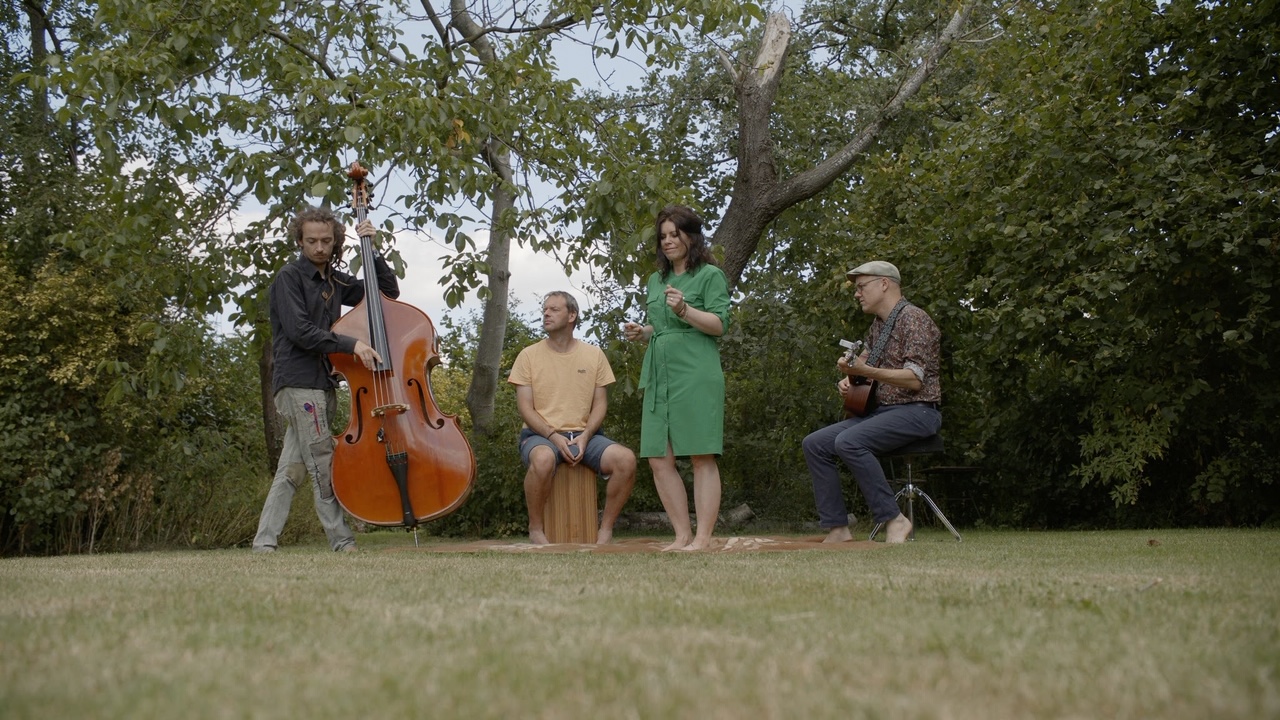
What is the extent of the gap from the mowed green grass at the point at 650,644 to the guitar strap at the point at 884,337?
2.56m

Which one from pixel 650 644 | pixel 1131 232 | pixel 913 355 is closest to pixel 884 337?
pixel 913 355

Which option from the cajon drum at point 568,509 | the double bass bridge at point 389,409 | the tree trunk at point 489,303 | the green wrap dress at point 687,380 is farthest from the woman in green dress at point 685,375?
the tree trunk at point 489,303

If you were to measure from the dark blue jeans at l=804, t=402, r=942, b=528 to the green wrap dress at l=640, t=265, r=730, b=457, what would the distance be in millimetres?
789

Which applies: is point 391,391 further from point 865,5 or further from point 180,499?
point 865,5

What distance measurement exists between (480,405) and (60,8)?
7.66 metres

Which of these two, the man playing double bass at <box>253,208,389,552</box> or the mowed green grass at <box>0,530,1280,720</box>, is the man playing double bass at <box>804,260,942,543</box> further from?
the man playing double bass at <box>253,208,389,552</box>

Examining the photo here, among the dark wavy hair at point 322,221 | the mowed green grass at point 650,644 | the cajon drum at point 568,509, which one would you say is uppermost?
the dark wavy hair at point 322,221

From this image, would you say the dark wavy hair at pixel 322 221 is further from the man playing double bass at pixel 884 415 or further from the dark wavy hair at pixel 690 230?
the man playing double bass at pixel 884 415

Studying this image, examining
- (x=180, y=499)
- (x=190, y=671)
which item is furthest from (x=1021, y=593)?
(x=180, y=499)

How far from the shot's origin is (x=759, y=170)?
11.5 meters

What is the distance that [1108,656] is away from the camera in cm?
205

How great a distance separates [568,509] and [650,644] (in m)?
4.59

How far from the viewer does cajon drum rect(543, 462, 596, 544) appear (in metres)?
6.76

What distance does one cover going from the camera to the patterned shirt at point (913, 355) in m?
6.18
